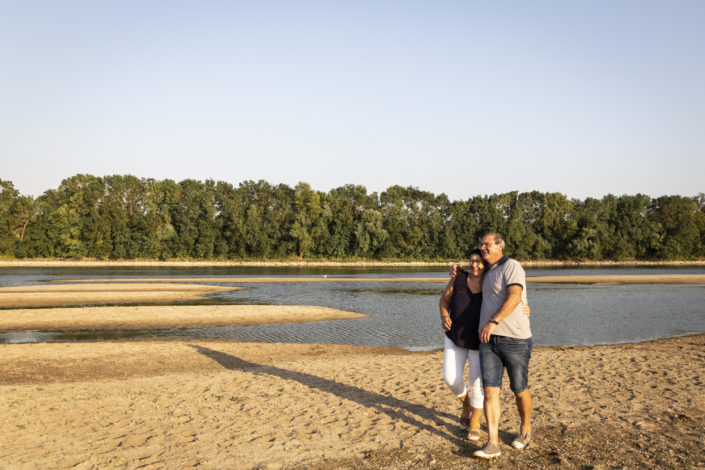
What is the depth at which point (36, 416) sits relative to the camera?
28.0 feet

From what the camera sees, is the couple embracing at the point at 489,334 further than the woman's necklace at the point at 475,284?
No

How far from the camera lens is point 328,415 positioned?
27.7 feet

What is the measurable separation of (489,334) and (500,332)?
0.53 ft

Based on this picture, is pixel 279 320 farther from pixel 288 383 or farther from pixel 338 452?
pixel 338 452

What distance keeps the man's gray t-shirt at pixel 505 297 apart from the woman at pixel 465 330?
1.22ft

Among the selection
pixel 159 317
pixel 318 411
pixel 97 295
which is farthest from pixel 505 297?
pixel 97 295

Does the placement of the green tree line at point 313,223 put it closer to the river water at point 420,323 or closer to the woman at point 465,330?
the river water at point 420,323

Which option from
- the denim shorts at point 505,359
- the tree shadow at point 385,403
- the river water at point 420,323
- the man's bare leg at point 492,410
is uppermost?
the denim shorts at point 505,359

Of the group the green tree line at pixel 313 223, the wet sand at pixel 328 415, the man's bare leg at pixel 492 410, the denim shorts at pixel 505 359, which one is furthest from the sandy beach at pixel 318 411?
the green tree line at pixel 313 223

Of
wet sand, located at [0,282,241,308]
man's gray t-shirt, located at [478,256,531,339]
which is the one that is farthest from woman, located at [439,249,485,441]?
wet sand, located at [0,282,241,308]

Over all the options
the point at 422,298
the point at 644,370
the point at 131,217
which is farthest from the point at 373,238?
the point at 644,370

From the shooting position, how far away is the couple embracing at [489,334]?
613 cm

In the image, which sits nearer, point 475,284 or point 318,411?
point 475,284

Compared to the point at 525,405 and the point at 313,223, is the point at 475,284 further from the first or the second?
the point at 313,223
